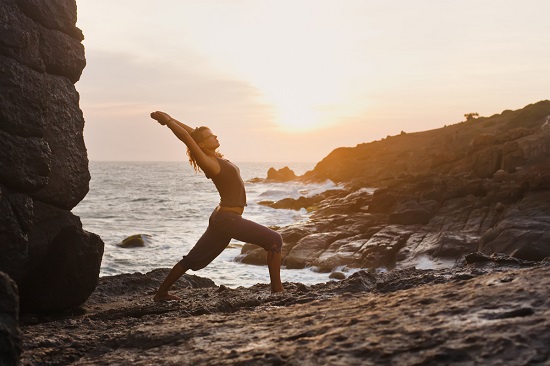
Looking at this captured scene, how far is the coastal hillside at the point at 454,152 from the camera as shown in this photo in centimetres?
3312

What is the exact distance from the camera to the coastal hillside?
109 feet

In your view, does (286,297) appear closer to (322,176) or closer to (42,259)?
(42,259)

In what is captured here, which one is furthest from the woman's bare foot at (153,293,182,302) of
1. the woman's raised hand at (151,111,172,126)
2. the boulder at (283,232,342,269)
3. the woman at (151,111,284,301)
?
the boulder at (283,232,342,269)

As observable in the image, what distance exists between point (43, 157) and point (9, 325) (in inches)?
153

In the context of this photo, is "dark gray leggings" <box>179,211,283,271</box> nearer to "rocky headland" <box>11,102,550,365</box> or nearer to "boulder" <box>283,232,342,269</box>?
"rocky headland" <box>11,102,550,365</box>

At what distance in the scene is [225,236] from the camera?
7375mm

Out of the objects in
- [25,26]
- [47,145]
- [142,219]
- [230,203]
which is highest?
[25,26]

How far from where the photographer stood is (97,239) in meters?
7.93

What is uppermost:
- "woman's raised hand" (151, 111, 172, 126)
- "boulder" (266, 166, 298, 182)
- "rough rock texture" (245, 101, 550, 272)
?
"woman's raised hand" (151, 111, 172, 126)

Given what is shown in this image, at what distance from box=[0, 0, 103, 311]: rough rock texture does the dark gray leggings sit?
58.2 inches

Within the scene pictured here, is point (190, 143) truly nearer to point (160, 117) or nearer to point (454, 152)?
point (160, 117)

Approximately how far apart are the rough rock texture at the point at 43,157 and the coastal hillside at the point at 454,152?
2648cm

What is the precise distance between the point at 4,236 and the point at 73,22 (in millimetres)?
3184

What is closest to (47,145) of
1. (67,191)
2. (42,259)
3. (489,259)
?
(67,191)
